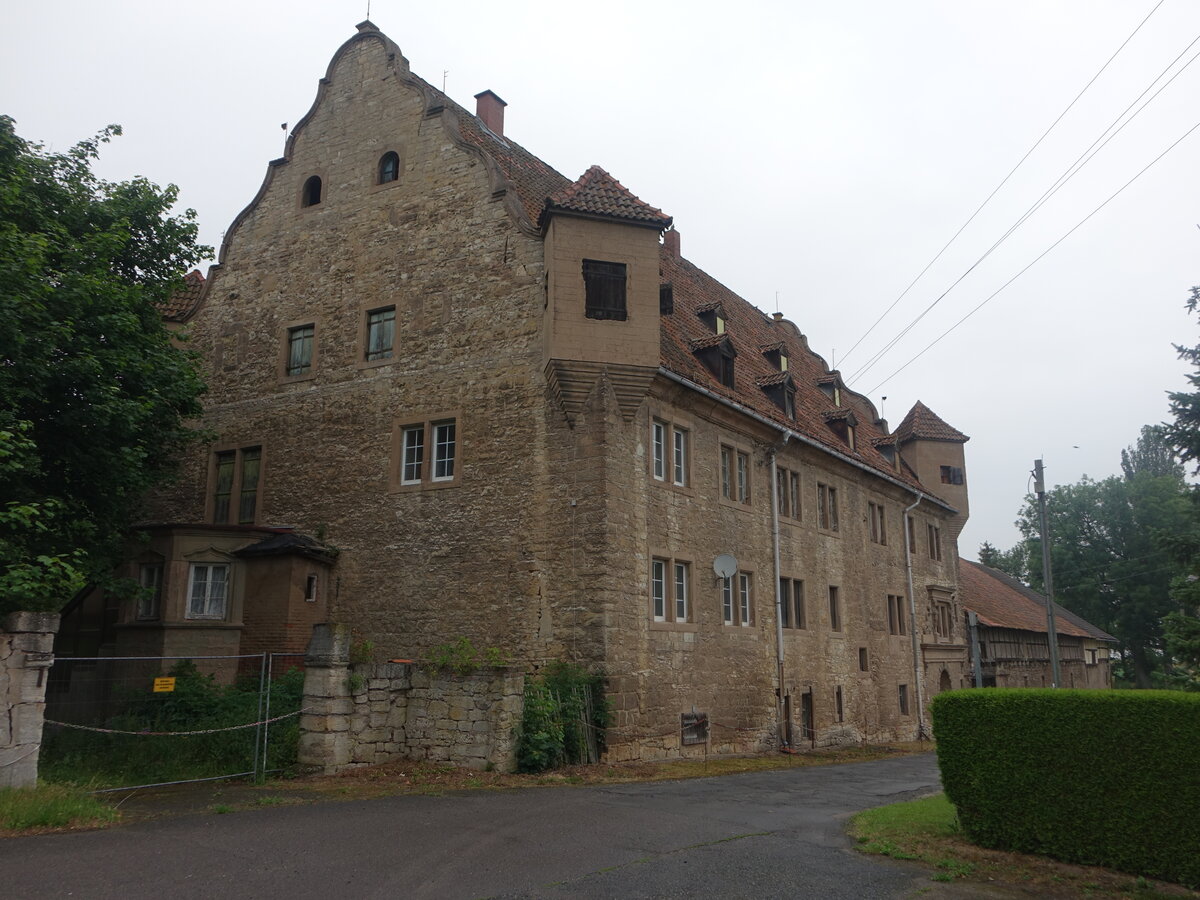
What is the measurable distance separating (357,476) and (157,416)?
435 cm

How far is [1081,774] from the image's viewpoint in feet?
28.1

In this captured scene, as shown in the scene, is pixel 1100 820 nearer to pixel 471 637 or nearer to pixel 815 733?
pixel 471 637

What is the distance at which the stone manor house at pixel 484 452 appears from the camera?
17.9m

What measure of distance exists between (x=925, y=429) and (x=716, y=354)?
16.4m

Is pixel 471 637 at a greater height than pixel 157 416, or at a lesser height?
lesser

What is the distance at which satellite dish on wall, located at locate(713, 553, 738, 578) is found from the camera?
19.4 meters

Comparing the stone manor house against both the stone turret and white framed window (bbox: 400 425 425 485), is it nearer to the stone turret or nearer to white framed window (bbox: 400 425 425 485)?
white framed window (bbox: 400 425 425 485)

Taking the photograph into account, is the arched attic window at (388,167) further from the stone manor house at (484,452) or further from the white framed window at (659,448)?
the white framed window at (659,448)

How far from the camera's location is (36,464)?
14047 mm

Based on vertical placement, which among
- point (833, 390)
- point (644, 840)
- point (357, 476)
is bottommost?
point (644, 840)

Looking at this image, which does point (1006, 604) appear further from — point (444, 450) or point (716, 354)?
point (444, 450)

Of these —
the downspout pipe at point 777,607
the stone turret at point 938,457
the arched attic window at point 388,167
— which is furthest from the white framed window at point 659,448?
the stone turret at point 938,457

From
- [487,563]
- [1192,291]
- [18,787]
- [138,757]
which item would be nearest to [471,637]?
[487,563]

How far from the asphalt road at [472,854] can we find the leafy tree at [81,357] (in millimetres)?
4262
